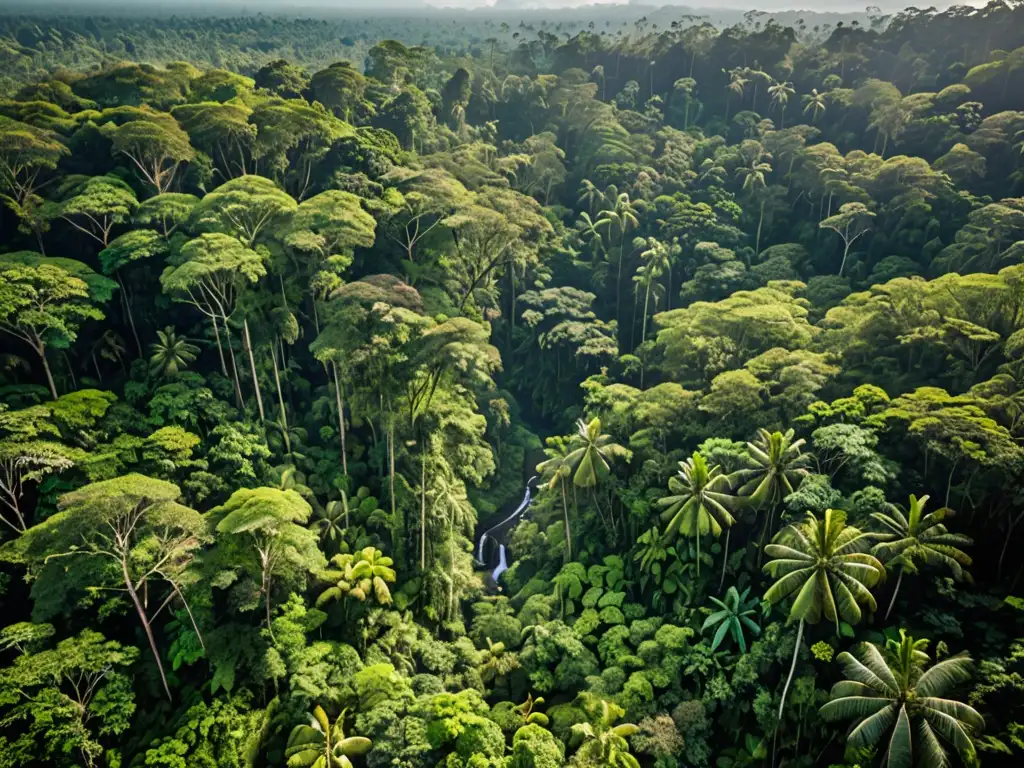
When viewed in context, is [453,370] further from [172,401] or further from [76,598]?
[76,598]

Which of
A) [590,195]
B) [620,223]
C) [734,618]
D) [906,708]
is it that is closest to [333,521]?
[734,618]

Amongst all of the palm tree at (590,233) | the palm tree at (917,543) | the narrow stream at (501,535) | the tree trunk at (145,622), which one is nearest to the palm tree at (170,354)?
the tree trunk at (145,622)

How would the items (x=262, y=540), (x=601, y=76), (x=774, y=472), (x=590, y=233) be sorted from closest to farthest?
1. (x=262, y=540)
2. (x=774, y=472)
3. (x=590, y=233)
4. (x=601, y=76)

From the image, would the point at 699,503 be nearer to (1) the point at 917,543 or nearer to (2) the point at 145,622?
(1) the point at 917,543

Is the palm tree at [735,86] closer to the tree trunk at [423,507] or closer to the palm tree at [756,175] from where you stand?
the palm tree at [756,175]

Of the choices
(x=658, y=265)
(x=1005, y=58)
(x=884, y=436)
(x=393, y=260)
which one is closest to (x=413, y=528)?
(x=393, y=260)

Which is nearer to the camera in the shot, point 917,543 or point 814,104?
point 917,543

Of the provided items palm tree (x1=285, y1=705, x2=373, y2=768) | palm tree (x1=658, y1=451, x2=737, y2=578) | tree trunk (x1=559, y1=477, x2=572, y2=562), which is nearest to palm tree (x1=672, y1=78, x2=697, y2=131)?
tree trunk (x1=559, y1=477, x2=572, y2=562)
